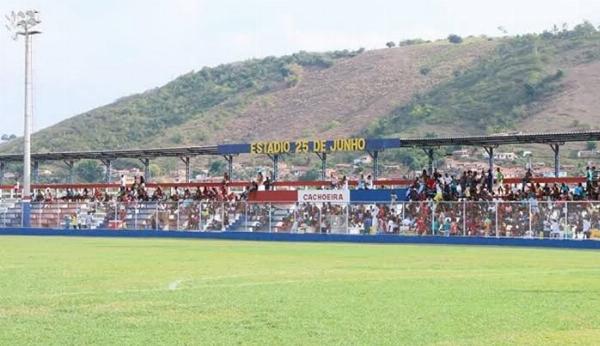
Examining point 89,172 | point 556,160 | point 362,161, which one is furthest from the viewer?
point 89,172

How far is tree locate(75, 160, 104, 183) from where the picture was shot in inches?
4289

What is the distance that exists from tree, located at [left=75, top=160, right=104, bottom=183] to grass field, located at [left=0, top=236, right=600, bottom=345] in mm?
85162

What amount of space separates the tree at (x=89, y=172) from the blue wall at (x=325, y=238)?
51373mm

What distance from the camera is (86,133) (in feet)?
514

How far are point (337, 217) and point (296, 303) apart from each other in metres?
32.2

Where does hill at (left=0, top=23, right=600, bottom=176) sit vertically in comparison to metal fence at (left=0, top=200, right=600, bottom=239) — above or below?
above

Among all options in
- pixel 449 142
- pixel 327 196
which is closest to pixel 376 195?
pixel 327 196

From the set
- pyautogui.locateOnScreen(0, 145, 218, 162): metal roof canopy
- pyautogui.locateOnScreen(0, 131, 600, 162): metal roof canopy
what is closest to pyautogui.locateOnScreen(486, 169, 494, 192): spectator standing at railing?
pyautogui.locateOnScreen(0, 131, 600, 162): metal roof canopy

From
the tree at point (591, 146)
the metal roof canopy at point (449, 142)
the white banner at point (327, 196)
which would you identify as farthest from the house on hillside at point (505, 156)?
the white banner at point (327, 196)

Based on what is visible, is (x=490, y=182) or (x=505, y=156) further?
(x=505, y=156)

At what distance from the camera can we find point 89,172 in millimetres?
109188

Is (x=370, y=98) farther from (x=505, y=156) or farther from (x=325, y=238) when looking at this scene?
(x=325, y=238)

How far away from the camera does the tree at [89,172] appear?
10894 cm

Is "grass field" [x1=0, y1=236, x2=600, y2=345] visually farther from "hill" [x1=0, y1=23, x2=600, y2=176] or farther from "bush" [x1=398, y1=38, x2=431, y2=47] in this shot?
"bush" [x1=398, y1=38, x2=431, y2=47]
